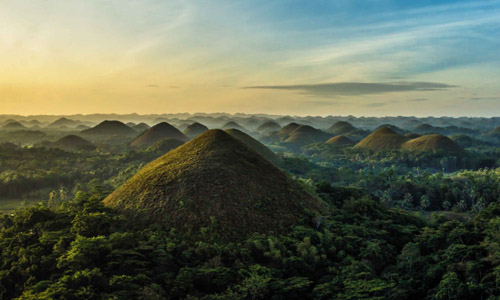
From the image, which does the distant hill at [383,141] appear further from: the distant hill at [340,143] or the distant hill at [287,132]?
the distant hill at [287,132]

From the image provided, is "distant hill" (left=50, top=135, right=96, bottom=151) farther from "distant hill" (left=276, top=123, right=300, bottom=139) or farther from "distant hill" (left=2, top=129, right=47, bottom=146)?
"distant hill" (left=276, top=123, right=300, bottom=139)

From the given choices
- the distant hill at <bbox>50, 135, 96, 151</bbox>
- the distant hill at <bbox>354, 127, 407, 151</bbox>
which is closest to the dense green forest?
the distant hill at <bbox>354, 127, 407, 151</bbox>

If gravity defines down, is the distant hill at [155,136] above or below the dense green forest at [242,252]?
above

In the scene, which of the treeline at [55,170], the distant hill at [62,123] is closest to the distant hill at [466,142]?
the treeline at [55,170]

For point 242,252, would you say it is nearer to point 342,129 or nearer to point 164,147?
point 164,147

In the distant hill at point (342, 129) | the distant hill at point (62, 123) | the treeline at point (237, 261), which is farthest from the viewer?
the distant hill at point (62, 123)

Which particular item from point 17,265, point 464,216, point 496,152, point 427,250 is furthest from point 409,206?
point 496,152
